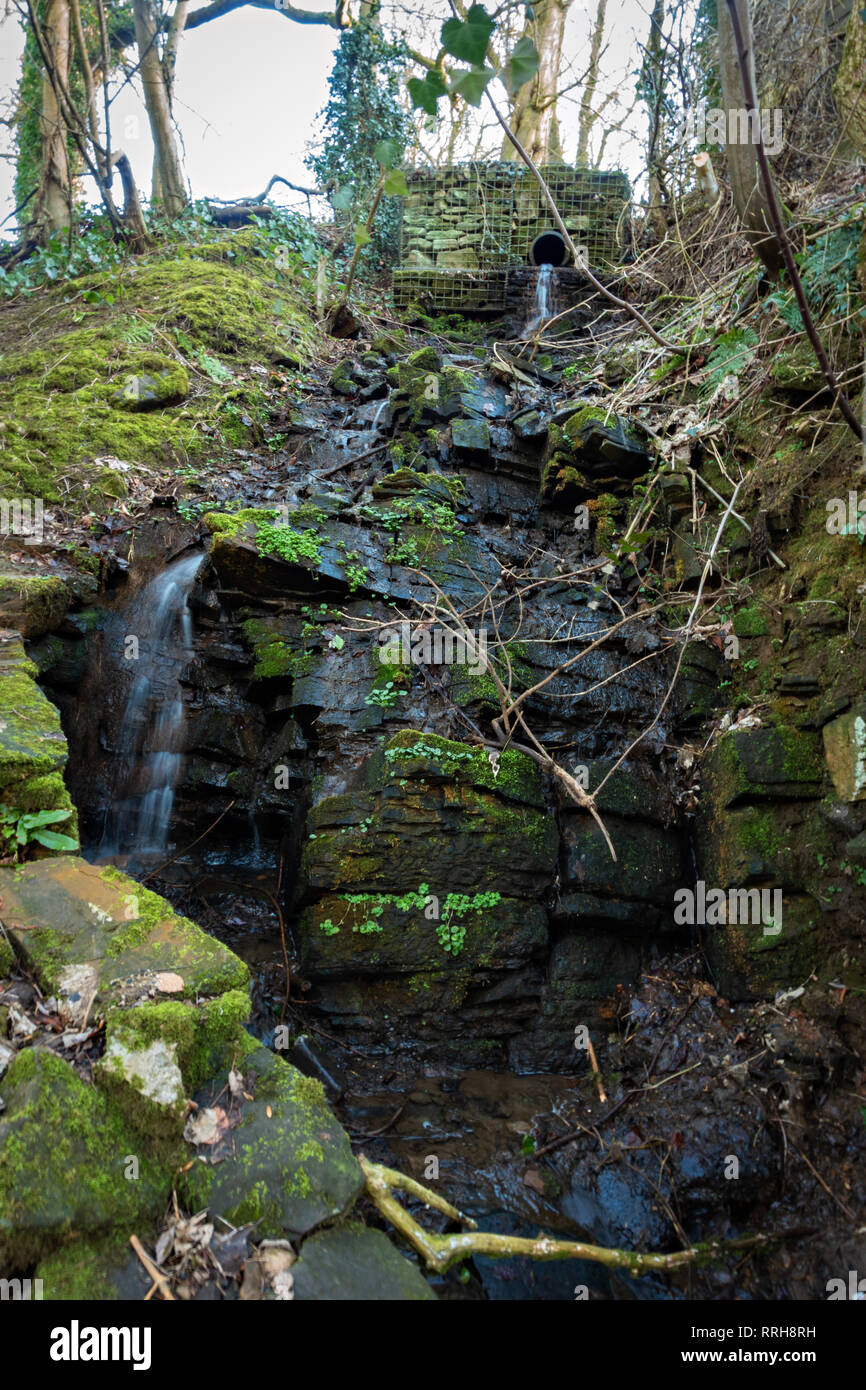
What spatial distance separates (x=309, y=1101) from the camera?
2.67 metres

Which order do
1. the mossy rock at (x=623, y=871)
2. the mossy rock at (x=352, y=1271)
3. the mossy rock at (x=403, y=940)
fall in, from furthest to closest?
1. the mossy rock at (x=623, y=871)
2. the mossy rock at (x=403, y=940)
3. the mossy rock at (x=352, y=1271)

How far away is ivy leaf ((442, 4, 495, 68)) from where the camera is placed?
1.37m

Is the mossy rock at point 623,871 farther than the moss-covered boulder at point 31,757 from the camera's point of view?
Yes

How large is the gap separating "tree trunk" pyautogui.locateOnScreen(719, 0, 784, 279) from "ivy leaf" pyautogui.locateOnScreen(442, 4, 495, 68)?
3.22 meters

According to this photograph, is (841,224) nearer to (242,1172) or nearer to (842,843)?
(842,843)

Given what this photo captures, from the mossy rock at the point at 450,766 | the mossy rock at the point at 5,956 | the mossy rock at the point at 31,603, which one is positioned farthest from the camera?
the mossy rock at the point at 31,603

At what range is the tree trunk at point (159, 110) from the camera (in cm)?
1047

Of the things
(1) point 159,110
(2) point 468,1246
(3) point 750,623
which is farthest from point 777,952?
(1) point 159,110

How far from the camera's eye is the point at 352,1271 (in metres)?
2.22

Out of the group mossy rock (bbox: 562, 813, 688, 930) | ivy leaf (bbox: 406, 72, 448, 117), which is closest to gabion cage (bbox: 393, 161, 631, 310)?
mossy rock (bbox: 562, 813, 688, 930)

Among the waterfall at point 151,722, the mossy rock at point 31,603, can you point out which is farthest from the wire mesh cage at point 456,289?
the mossy rock at point 31,603

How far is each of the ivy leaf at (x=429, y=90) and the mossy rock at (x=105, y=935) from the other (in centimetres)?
275

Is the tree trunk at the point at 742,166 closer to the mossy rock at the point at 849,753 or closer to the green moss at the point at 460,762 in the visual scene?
the mossy rock at the point at 849,753

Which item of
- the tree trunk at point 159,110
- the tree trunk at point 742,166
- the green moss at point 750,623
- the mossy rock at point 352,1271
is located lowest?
the mossy rock at point 352,1271
